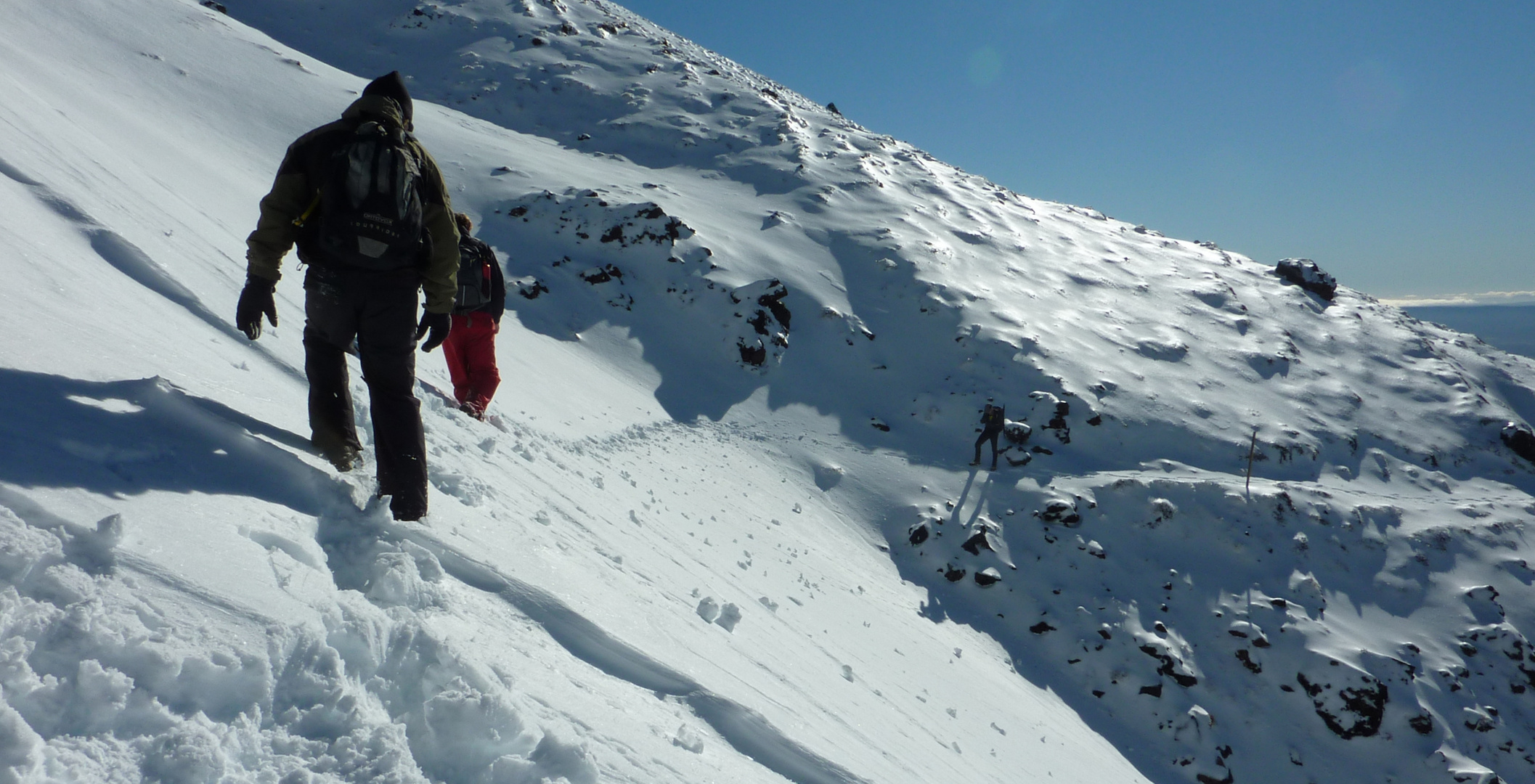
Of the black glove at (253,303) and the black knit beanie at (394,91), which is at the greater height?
the black knit beanie at (394,91)

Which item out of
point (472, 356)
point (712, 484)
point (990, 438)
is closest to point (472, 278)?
point (472, 356)

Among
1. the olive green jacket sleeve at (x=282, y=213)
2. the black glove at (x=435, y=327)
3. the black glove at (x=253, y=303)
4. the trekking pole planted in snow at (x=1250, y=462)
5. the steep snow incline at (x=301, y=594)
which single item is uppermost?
the trekking pole planted in snow at (x=1250, y=462)

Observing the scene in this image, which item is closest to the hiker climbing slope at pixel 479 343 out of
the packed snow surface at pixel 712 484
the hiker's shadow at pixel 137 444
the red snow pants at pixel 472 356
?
the red snow pants at pixel 472 356

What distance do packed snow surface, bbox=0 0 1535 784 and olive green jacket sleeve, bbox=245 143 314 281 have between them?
0.78m

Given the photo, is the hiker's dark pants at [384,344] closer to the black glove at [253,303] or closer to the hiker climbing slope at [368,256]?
the hiker climbing slope at [368,256]

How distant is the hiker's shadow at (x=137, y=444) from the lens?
256 centimetres

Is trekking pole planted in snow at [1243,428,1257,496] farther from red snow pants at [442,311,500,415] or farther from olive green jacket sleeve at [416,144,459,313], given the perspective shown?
olive green jacket sleeve at [416,144,459,313]

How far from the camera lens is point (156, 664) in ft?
6.84

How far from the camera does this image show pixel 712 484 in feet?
38.5

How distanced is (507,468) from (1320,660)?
16.2m

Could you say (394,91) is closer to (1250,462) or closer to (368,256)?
(368,256)

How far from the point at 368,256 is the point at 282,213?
1.69ft

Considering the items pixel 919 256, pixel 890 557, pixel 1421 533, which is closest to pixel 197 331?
pixel 890 557

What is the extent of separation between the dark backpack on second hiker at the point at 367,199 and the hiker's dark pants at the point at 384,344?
0.13m
